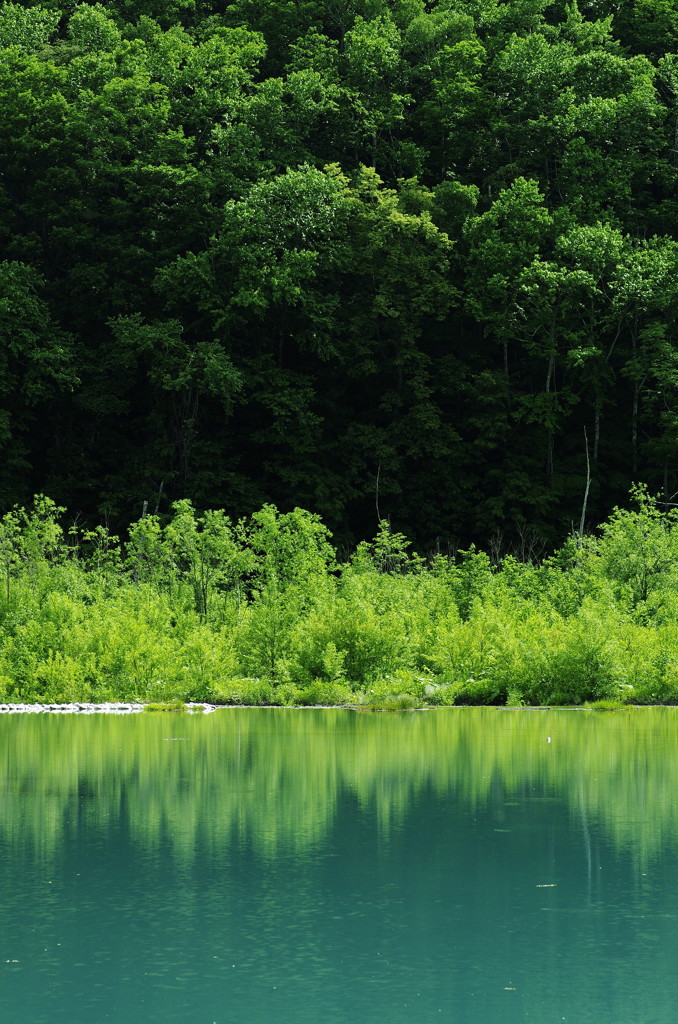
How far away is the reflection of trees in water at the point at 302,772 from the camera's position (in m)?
9.73

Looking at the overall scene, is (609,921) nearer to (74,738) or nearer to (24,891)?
(24,891)

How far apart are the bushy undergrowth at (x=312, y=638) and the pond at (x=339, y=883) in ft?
19.0

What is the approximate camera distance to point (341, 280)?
48594mm

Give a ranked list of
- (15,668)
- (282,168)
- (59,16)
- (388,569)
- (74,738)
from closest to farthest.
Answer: (74,738), (15,668), (388,569), (282,168), (59,16)

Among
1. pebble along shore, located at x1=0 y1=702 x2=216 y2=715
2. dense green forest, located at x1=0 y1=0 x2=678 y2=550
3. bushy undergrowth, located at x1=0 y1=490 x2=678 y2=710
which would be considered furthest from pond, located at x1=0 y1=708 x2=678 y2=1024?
dense green forest, located at x1=0 y1=0 x2=678 y2=550

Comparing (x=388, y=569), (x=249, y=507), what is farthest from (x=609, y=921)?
Answer: (x=249, y=507)

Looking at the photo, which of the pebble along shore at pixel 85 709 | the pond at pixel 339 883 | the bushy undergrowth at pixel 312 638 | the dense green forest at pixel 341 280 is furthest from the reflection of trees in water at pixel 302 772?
the dense green forest at pixel 341 280

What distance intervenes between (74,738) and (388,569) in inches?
685

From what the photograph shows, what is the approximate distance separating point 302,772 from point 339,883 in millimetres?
4684

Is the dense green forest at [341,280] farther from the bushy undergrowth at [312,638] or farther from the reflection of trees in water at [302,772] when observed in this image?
the reflection of trees in water at [302,772]

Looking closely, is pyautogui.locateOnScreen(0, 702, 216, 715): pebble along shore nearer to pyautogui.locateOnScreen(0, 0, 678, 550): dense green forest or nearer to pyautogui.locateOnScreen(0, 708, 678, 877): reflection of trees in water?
pyautogui.locateOnScreen(0, 708, 678, 877): reflection of trees in water

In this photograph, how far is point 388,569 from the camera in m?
32.4

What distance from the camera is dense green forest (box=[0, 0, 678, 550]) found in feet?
146

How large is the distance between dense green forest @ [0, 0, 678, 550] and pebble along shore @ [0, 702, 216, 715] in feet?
76.9
